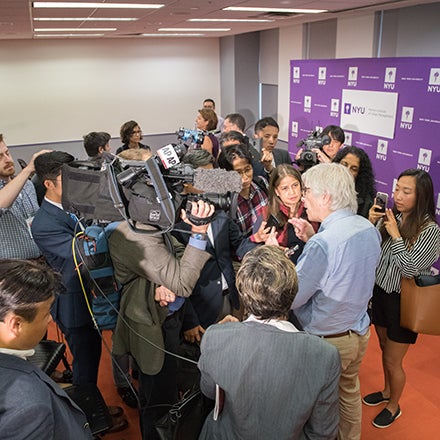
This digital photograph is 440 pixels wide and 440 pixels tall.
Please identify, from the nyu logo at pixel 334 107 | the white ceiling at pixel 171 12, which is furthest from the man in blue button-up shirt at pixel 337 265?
the nyu logo at pixel 334 107

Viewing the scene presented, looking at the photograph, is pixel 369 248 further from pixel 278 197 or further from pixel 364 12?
pixel 364 12

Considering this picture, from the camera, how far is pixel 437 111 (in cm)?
410

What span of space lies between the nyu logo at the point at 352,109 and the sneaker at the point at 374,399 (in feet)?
11.6

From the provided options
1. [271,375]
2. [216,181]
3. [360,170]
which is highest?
[216,181]

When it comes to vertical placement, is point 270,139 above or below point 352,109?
below

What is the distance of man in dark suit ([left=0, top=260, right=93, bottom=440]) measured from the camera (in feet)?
3.51

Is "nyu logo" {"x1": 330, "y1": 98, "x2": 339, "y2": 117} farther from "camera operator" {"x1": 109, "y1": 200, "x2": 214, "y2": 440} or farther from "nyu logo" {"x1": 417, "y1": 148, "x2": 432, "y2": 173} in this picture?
"camera operator" {"x1": 109, "y1": 200, "x2": 214, "y2": 440}

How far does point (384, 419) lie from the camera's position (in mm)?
2477

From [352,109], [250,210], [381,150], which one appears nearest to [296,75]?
[352,109]

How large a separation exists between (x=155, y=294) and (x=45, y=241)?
66 cm

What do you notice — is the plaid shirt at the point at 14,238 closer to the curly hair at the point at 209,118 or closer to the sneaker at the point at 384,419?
the sneaker at the point at 384,419

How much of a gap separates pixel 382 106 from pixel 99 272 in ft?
13.4

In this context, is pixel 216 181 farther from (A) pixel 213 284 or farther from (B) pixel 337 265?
(A) pixel 213 284

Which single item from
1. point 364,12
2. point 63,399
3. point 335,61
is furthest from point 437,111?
point 63,399
